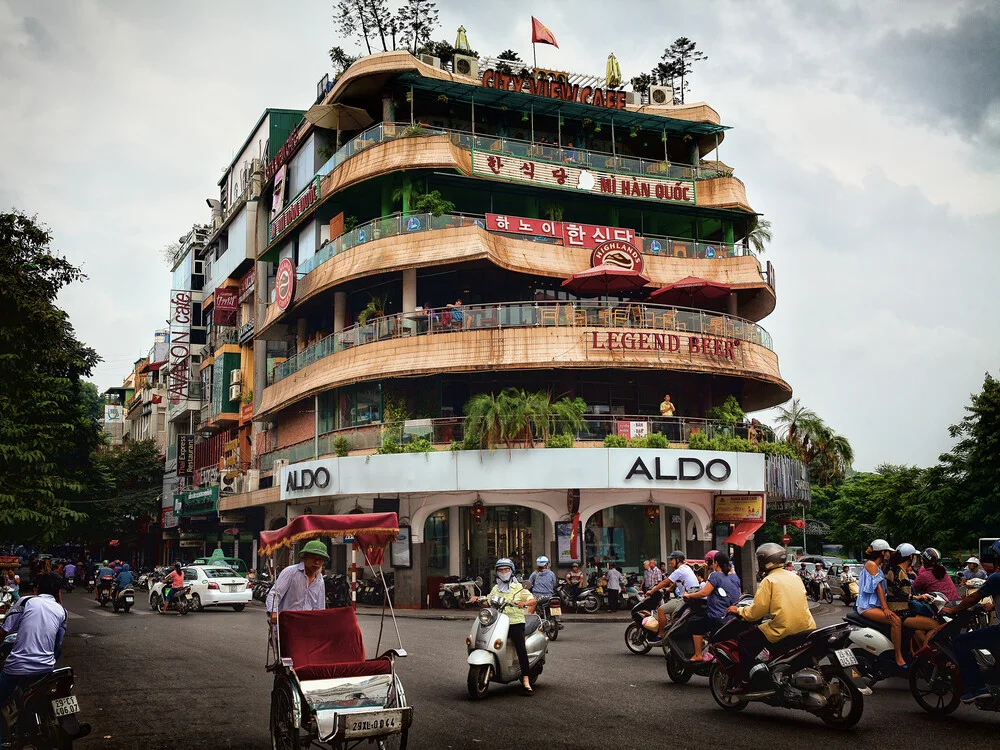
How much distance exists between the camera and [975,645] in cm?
1066

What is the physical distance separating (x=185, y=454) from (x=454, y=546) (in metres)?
29.4

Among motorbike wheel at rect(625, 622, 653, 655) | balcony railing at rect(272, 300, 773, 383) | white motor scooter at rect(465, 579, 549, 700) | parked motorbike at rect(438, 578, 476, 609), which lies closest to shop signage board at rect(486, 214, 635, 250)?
balcony railing at rect(272, 300, 773, 383)

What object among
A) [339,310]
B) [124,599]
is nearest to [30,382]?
[124,599]

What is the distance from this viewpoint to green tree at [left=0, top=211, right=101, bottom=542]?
25.4m

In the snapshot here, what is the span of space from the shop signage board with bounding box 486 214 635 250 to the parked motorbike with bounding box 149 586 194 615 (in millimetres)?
15536

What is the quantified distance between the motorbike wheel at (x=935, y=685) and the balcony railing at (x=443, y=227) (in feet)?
82.7

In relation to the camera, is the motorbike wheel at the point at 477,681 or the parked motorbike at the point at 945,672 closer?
the parked motorbike at the point at 945,672

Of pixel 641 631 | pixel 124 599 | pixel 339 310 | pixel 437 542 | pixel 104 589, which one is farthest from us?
pixel 339 310

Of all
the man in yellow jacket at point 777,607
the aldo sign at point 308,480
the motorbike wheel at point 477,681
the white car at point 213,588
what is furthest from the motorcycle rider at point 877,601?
the white car at point 213,588

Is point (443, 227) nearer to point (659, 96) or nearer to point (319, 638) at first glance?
Result: point (659, 96)

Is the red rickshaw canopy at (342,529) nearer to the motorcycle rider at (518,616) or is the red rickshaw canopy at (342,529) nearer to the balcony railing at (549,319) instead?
the motorcycle rider at (518,616)

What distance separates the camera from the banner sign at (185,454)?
58.5 m

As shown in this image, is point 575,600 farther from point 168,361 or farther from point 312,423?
point 168,361

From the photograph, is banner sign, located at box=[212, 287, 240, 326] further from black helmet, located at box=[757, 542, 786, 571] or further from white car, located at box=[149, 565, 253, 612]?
black helmet, located at box=[757, 542, 786, 571]
